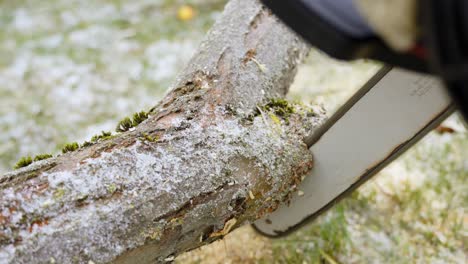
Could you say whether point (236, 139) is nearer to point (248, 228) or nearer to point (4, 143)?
point (248, 228)

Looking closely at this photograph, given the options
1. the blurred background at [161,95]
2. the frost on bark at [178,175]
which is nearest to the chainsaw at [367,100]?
the frost on bark at [178,175]

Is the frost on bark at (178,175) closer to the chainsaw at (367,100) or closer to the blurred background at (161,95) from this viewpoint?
the chainsaw at (367,100)

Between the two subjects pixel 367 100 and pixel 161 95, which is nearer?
pixel 367 100

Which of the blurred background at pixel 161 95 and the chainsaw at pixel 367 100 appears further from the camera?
the blurred background at pixel 161 95

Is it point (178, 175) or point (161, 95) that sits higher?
point (178, 175)

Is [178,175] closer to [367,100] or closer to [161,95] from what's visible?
[367,100]

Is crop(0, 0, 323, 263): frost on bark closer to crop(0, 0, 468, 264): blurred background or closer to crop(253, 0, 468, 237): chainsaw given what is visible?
crop(253, 0, 468, 237): chainsaw

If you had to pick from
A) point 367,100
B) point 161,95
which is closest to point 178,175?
point 367,100
